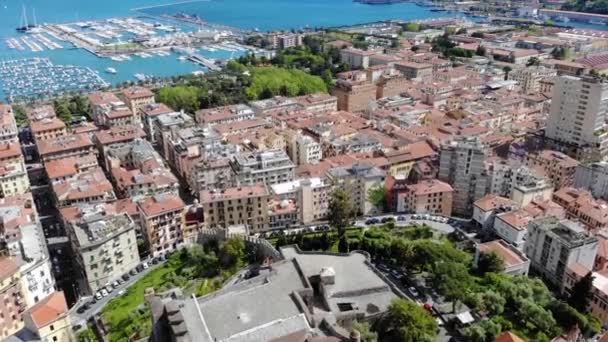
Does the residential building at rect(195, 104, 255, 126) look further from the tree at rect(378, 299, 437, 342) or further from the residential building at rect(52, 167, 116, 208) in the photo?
the tree at rect(378, 299, 437, 342)

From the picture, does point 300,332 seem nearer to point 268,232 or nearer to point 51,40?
point 268,232

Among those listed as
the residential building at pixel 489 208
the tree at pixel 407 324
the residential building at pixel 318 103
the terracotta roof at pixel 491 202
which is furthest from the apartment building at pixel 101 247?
the residential building at pixel 318 103

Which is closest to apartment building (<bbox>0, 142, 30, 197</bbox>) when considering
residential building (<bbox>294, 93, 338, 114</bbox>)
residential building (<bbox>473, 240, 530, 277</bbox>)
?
residential building (<bbox>294, 93, 338, 114</bbox>)

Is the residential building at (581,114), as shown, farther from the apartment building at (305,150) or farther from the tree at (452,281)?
the tree at (452,281)

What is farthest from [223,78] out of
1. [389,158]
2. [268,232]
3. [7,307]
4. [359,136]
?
[7,307]

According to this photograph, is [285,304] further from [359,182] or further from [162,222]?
[359,182]
